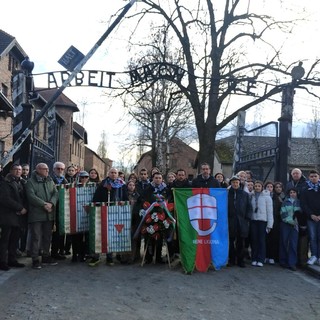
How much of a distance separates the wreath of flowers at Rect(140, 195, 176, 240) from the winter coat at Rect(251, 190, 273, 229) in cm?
188

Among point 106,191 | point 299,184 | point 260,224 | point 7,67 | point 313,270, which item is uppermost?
point 7,67

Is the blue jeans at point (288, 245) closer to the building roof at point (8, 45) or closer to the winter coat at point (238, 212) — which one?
the winter coat at point (238, 212)

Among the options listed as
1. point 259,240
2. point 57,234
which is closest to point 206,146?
point 259,240

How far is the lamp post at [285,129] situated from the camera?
11.2 meters

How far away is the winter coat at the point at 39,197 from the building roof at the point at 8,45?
64.9ft

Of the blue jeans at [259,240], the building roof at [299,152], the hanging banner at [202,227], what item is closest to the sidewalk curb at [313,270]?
the blue jeans at [259,240]

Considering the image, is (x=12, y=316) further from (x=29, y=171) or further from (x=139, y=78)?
(x=139, y=78)

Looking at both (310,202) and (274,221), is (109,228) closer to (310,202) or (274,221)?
(274,221)

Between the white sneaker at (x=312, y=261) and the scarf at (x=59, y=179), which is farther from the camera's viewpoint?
the scarf at (x=59, y=179)

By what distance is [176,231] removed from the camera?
9.05 meters

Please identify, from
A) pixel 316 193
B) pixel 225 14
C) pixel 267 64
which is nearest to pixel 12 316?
pixel 316 193

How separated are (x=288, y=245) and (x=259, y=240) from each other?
650mm

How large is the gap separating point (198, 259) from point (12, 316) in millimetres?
4068

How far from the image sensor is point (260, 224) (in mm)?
9391
